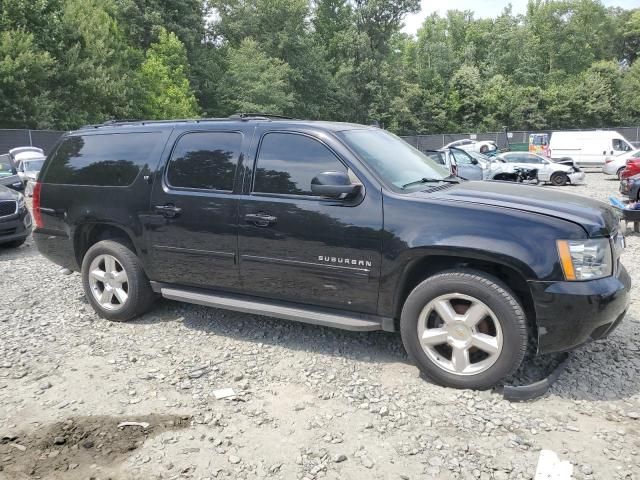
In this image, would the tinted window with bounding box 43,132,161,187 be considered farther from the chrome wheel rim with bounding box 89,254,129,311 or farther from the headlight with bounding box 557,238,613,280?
the headlight with bounding box 557,238,613,280

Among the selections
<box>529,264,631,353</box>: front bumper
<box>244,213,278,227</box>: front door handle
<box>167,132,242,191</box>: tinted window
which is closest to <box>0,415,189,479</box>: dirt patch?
<box>244,213,278,227</box>: front door handle

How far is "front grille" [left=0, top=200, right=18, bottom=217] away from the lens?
832cm

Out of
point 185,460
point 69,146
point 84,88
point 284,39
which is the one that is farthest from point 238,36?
point 185,460

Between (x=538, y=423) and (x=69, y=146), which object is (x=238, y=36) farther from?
(x=538, y=423)

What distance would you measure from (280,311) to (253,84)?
4142cm

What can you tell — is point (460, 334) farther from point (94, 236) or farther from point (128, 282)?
point (94, 236)

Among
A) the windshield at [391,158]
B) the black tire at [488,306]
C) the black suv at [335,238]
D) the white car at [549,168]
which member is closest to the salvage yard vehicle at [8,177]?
the black suv at [335,238]

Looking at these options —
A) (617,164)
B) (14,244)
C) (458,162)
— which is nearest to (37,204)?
(14,244)

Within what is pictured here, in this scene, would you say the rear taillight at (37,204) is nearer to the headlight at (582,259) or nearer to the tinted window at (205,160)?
the tinted window at (205,160)

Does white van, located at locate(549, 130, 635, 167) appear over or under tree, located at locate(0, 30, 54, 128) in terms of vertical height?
under

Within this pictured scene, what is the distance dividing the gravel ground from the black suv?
370 mm

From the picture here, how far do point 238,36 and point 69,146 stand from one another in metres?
50.7

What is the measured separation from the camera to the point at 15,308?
18.2 ft

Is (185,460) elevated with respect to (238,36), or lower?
lower
